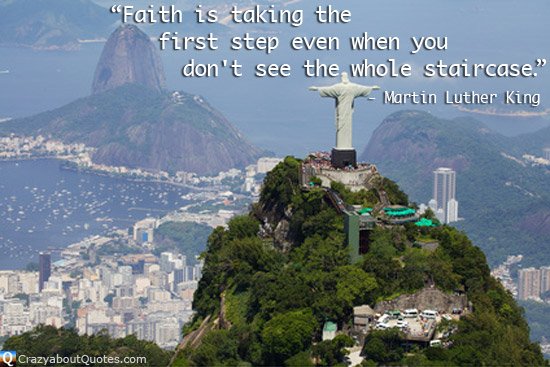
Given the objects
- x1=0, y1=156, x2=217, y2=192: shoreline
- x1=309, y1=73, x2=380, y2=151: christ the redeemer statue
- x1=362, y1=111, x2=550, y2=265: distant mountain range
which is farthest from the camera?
x1=0, y1=156, x2=217, y2=192: shoreline

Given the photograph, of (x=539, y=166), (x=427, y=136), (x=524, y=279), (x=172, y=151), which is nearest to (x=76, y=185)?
(x=172, y=151)

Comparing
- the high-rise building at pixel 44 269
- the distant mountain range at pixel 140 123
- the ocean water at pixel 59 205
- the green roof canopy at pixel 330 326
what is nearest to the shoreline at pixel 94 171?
the ocean water at pixel 59 205

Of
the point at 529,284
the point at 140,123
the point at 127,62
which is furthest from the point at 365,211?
the point at 127,62

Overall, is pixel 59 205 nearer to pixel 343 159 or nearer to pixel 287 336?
pixel 343 159

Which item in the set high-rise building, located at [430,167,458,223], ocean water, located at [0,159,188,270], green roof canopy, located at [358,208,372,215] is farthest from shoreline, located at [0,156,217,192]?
green roof canopy, located at [358,208,372,215]

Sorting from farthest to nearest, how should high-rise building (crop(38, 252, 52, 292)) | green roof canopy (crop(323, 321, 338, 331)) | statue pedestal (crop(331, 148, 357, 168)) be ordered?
high-rise building (crop(38, 252, 52, 292)), statue pedestal (crop(331, 148, 357, 168)), green roof canopy (crop(323, 321, 338, 331))

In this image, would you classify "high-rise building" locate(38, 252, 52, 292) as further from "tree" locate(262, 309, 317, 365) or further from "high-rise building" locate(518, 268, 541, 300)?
"tree" locate(262, 309, 317, 365)
